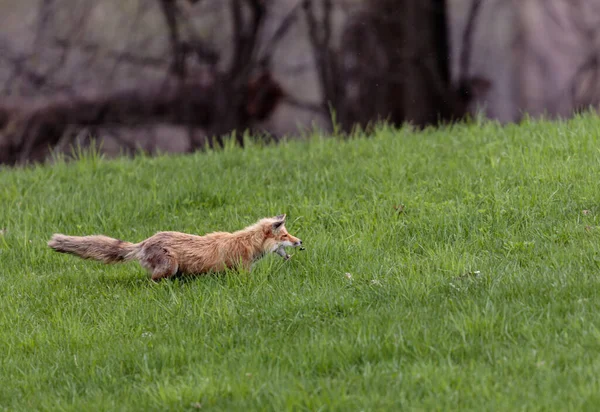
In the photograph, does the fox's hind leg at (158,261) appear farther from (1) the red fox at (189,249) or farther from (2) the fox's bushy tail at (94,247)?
(2) the fox's bushy tail at (94,247)

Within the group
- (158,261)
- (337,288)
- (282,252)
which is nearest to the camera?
(337,288)

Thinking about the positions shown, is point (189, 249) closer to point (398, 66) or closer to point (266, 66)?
point (266, 66)

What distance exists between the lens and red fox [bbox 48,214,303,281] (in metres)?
7.36

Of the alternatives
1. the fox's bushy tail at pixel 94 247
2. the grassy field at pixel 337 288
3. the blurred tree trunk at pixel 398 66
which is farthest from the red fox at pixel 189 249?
the blurred tree trunk at pixel 398 66

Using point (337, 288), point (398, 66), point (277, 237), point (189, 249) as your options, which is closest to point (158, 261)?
point (189, 249)

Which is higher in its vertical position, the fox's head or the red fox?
the fox's head

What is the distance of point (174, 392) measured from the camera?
5.21 m

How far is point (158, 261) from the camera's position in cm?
735

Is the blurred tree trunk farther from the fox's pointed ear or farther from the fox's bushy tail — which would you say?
the fox's bushy tail

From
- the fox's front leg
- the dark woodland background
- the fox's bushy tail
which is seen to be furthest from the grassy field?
the dark woodland background

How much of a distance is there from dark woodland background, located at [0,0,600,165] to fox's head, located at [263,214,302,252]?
519 cm

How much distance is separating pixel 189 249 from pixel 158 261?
11.3 inches

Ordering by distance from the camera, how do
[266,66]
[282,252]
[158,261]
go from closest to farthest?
[158,261] < [282,252] < [266,66]

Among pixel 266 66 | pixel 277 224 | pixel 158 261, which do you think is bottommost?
pixel 158 261
